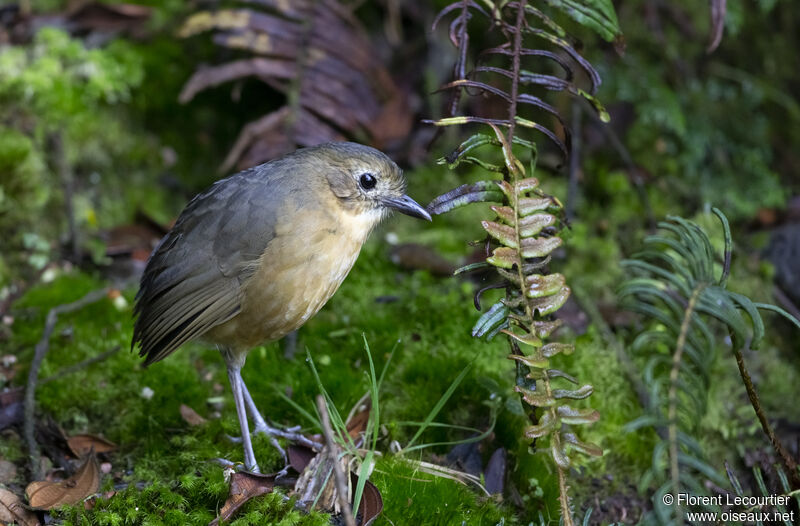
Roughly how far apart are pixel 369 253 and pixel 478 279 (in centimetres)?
68

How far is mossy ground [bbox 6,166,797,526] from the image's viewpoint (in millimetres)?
3113

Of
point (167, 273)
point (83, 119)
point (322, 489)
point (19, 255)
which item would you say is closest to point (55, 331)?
point (19, 255)

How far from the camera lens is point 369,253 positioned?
4.80m

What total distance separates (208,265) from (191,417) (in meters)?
0.80

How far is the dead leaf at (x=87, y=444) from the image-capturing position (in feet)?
11.7

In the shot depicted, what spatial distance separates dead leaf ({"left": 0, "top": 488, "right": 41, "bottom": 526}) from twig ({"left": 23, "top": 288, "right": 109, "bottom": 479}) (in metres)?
0.22

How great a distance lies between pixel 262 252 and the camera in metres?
3.34

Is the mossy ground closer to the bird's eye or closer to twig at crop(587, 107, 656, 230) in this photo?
twig at crop(587, 107, 656, 230)

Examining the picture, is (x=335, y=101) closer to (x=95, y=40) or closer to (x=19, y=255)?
(x=95, y=40)

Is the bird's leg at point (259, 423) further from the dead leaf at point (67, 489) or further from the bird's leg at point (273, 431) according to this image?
the dead leaf at point (67, 489)

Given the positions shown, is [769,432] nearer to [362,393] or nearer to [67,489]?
[362,393]

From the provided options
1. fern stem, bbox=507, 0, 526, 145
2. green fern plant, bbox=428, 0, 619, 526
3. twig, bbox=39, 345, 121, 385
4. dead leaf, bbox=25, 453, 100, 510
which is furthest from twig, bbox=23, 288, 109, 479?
fern stem, bbox=507, 0, 526, 145

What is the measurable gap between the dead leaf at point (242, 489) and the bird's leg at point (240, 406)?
0.05 m

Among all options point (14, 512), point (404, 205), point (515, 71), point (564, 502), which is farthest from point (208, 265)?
point (564, 502)
